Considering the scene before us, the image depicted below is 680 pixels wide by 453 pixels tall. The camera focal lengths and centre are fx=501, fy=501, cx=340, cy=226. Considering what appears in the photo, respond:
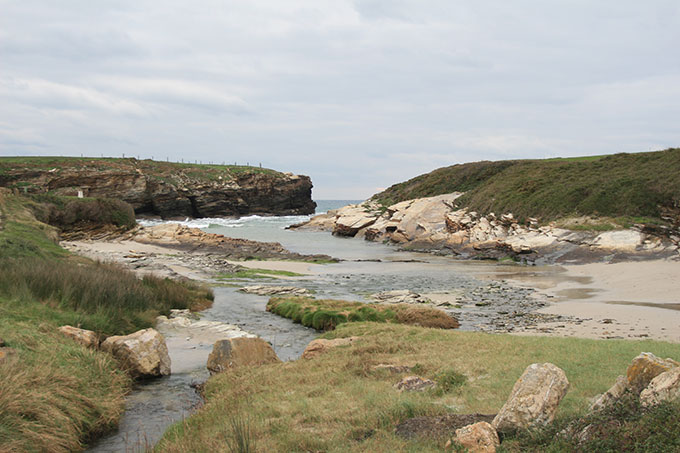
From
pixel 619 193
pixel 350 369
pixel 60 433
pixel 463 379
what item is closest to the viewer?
pixel 60 433

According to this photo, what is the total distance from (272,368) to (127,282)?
9.13 metres

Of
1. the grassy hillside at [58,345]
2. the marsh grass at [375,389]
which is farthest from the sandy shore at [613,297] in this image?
the grassy hillside at [58,345]

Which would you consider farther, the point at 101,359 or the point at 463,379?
the point at 101,359

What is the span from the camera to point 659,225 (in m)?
35.0

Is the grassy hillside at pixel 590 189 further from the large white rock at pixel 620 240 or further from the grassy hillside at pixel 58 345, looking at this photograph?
the grassy hillside at pixel 58 345

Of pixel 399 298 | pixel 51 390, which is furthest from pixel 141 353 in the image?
pixel 399 298

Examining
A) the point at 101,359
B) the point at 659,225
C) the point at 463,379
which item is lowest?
the point at 101,359

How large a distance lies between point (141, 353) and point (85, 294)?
3.88 metres

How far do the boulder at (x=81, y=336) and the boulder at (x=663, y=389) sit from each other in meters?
10.1

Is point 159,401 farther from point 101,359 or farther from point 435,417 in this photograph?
point 435,417

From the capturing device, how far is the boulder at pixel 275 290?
23384mm

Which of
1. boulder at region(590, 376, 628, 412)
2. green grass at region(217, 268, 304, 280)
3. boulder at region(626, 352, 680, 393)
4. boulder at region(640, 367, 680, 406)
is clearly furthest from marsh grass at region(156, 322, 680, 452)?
green grass at region(217, 268, 304, 280)

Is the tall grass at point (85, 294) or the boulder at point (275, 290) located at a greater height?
the tall grass at point (85, 294)

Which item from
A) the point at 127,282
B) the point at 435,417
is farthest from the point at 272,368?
the point at 127,282
